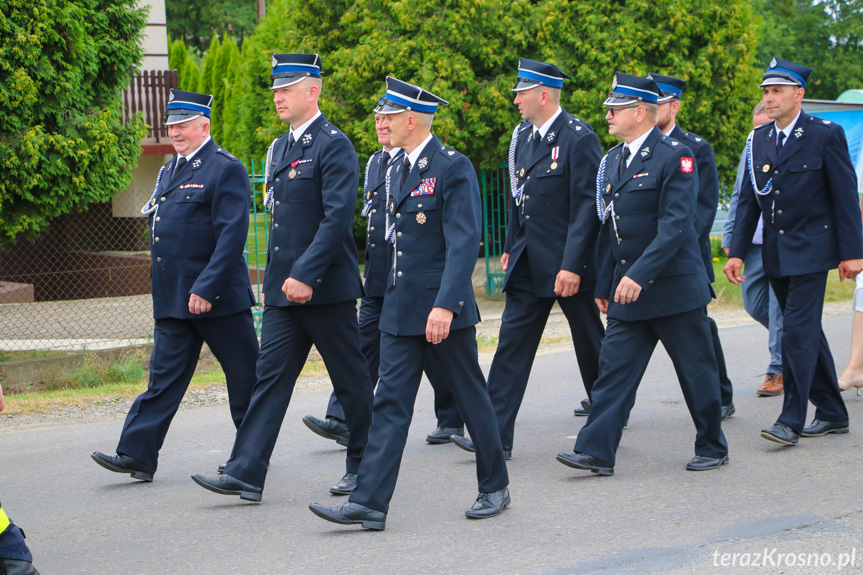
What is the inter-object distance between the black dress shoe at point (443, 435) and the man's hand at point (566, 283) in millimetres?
1216

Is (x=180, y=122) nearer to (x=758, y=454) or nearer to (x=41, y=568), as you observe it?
(x=41, y=568)

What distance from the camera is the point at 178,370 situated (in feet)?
18.2

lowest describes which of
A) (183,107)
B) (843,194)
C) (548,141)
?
(843,194)

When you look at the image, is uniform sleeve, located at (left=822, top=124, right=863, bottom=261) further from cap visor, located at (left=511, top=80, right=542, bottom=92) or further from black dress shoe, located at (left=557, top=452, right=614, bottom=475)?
black dress shoe, located at (left=557, top=452, right=614, bottom=475)

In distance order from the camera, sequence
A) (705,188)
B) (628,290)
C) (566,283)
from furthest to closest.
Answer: (705,188) < (566,283) < (628,290)

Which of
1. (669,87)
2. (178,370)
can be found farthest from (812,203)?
(178,370)

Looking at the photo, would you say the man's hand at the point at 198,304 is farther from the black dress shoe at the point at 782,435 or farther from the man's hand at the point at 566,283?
the black dress shoe at the point at 782,435

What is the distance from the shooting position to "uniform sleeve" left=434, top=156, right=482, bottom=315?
4598mm

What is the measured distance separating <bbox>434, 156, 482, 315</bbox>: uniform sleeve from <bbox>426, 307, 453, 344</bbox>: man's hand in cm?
3

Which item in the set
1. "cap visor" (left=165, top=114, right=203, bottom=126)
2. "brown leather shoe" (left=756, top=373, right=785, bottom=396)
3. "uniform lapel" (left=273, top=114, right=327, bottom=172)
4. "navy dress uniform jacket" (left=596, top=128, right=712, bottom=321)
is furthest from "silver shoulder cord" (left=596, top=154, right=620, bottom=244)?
"brown leather shoe" (left=756, top=373, right=785, bottom=396)

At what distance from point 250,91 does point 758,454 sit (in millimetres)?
15098

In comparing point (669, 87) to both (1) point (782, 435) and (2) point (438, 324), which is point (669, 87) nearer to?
(1) point (782, 435)

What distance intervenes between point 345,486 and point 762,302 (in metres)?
3.82

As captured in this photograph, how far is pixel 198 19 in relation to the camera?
147 feet
